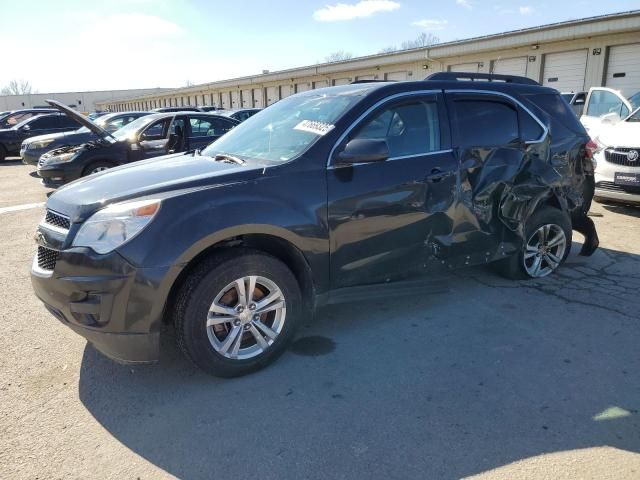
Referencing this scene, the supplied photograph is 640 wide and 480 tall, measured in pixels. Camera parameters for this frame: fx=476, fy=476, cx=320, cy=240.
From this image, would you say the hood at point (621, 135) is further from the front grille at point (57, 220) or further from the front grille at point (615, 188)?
the front grille at point (57, 220)

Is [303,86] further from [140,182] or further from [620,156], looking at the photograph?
[140,182]

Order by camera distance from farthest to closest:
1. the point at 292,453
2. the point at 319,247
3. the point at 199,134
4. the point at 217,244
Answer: the point at 199,134
the point at 319,247
the point at 217,244
the point at 292,453

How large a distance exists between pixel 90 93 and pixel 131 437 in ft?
337

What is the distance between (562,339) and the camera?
3600 mm

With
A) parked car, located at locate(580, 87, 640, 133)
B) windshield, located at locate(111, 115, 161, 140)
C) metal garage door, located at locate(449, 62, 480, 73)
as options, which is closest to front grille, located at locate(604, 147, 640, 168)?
parked car, located at locate(580, 87, 640, 133)

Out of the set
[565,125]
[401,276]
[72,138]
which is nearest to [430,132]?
[401,276]

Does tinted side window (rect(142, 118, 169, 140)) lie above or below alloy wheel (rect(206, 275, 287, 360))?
above

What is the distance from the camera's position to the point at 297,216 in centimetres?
309

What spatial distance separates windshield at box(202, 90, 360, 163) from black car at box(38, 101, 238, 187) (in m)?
4.83

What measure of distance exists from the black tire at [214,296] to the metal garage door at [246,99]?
1638 inches

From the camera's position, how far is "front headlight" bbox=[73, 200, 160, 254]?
8.79ft

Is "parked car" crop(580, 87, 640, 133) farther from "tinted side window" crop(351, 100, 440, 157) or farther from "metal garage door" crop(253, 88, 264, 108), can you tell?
"metal garage door" crop(253, 88, 264, 108)

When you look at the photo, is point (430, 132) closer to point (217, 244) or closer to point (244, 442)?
point (217, 244)

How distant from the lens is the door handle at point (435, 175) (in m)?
3.67
